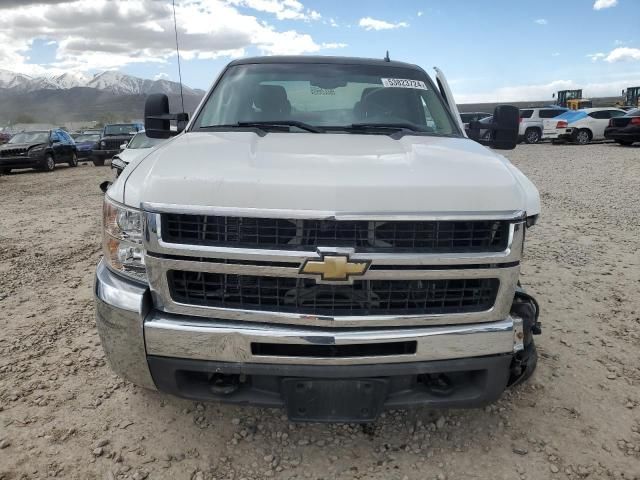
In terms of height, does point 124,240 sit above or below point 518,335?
above

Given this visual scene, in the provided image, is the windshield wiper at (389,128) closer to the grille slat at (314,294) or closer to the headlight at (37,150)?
the grille slat at (314,294)

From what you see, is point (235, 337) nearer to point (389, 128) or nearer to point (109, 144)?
point (389, 128)

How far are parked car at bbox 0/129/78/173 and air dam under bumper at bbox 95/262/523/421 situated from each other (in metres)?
18.3

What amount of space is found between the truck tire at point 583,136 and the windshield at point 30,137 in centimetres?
2195

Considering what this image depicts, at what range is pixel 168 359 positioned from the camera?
7.30 feet

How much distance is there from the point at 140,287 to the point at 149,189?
0.44 meters

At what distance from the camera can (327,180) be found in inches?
85.0

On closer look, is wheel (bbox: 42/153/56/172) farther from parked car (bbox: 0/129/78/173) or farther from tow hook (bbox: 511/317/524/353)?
tow hook (bbox: 511/317/524/353)

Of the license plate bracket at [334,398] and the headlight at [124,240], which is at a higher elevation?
the headlight at [124,240]

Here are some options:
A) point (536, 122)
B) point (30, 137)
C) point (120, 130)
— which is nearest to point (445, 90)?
point (30, 137)

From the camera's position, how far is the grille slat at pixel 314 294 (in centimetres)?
222

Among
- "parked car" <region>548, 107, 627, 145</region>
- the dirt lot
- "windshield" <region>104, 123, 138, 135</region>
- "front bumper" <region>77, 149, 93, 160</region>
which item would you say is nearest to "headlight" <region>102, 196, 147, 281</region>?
the dirt lot

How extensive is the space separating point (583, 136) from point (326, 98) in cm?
2249

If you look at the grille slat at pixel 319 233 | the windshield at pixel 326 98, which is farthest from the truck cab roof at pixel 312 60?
the grille slat at pixel 319 233
